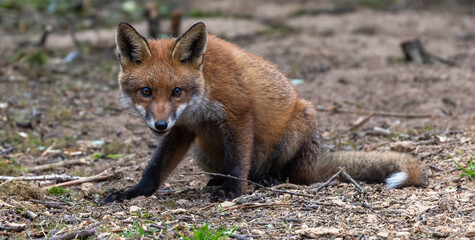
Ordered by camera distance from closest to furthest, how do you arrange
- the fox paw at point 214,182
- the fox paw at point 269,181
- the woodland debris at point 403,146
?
the fox paw at point 269,181
the fox paw at point 214,182
the woodland debris at point 403,146

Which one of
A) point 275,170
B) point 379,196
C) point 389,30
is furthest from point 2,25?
point 379,196

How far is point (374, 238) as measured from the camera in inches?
159

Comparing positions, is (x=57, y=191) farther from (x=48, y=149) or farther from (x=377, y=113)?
(x=377, y=113)

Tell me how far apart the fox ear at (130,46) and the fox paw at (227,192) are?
140 centimetres

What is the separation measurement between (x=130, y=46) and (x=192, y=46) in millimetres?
563

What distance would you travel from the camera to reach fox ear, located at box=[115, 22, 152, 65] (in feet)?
16.4

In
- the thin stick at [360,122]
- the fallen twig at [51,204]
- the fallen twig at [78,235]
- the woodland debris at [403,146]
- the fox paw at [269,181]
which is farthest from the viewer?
the thin stick at [360,122]

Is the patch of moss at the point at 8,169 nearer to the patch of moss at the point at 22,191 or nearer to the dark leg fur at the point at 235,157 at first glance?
the patch of moss at the point at 22,191

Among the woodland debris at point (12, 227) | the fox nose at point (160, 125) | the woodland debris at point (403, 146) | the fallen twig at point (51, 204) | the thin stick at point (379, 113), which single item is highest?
the fox nose at point (160, 125)

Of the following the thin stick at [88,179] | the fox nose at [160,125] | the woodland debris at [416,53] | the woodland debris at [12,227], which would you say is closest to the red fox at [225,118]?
the fox nose at [160,125]

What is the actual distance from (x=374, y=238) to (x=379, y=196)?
3.08ft

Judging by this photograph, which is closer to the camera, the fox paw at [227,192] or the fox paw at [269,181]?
the fox paw at [227,192]

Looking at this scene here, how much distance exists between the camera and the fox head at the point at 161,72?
4.91 metres

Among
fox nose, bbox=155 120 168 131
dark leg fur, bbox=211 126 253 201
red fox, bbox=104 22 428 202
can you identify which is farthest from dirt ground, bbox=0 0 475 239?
fox nose, bbox=155 120 168 131
